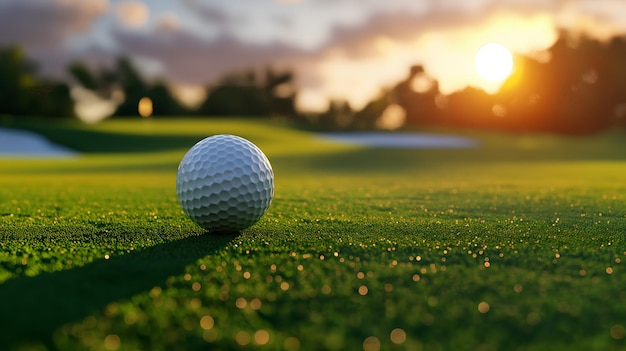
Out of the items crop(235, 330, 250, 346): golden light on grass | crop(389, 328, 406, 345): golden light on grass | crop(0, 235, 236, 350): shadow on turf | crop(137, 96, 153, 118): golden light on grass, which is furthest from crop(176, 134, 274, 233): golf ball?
crop(137, 96, 153, 118): golden light on grass

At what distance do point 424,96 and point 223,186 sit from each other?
2554 inches

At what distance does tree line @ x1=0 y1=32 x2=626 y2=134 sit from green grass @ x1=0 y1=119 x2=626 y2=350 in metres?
50.6

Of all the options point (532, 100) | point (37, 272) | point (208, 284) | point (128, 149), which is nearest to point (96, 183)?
point (37, 272)

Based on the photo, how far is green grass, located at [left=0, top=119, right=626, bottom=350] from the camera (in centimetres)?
345

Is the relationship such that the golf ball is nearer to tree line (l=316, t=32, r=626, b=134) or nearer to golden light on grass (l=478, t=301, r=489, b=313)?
golden light on grass (l=478, t=301, r=489, b=313)

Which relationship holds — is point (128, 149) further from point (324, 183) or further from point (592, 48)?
point (592, 48)

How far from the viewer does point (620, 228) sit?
722cm

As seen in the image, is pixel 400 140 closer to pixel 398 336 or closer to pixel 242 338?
pixel 398 336

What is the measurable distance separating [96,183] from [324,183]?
5.84 meters

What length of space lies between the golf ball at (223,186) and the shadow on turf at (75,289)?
89cm

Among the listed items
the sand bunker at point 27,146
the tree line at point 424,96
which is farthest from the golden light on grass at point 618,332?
the tree line at point 424,96

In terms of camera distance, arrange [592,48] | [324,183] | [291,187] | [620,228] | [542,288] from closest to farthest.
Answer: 1. [542,288]
2. [620,228]
3. [291,187]
4. [324,183]
5. [592,48]

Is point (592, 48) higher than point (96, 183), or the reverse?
point (592, 48)

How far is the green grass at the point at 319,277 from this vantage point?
11.3ft
